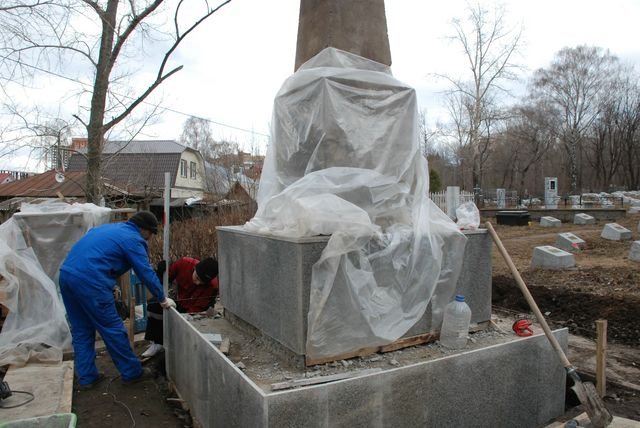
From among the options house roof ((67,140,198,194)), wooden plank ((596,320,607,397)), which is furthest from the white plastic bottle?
house roof ((67,140,198,194))

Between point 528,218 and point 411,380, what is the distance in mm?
16872

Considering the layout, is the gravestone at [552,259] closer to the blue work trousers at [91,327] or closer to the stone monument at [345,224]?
the stone monument at [345,224]

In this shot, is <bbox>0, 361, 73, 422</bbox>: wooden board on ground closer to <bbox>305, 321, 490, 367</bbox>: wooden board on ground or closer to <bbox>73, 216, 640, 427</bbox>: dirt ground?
<bbox>73, 216, 640, 427</bbox>: dirt ground

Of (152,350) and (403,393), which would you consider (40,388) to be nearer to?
(152,350)

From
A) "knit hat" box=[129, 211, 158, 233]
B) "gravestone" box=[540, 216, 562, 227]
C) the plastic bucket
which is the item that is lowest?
"gravestone" box=[540, 216, 562, 227]

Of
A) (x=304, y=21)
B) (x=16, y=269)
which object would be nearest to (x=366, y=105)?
(x=304, y=21)

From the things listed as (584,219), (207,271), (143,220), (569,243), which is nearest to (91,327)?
(143,220)

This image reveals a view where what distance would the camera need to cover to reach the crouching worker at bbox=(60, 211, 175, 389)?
3.88 m

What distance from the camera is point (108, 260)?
399cm

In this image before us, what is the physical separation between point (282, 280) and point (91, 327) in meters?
2.19

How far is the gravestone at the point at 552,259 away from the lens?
28.1 feet

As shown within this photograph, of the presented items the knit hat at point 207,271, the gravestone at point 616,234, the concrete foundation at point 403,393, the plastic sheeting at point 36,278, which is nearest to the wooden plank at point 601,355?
the concrete foundation at point 403,393

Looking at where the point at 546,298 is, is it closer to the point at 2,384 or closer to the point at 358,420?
the point at 358,420

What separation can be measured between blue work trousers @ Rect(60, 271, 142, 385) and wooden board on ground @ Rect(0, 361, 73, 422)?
17 cm
